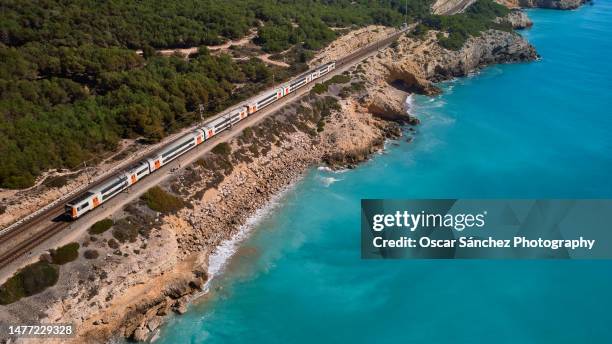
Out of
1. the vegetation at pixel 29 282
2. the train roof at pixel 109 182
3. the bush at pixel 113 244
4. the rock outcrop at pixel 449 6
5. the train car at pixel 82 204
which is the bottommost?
the bush at pixel 113 244

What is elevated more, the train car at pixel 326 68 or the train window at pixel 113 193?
the train car at pixel 326 68

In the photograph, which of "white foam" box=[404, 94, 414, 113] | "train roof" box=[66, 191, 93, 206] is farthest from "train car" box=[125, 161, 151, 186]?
"white foam" box=[404, 94, 414, 113]

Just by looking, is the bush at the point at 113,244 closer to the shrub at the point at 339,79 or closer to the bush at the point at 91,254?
the bush at the point at 91,254

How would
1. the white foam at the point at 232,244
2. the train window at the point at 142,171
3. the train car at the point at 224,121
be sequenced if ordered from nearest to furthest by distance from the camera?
the white foam at the point at 232,244 → the train window at the point at 142,171 → the train car at the point at 224,121

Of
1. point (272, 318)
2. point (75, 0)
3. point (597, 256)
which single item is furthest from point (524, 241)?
point (75, 0)

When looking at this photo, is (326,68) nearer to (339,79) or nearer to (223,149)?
(339,79)

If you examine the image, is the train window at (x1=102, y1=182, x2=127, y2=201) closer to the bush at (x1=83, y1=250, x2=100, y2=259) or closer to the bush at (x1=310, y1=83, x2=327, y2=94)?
the bush at (x1=83, y1=250, x2=100, y2=259)

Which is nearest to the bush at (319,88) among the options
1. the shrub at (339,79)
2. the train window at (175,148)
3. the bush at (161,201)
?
the shrub at (339,79)
